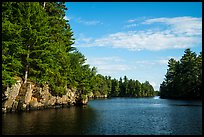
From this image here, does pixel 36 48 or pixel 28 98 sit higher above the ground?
pixel 36 48

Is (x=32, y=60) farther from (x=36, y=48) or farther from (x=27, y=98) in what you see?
(x=27, y=98)

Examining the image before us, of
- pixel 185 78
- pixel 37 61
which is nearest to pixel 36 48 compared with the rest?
→ pixel 37 61

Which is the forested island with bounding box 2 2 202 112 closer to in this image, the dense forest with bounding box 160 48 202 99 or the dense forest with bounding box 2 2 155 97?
the dense forest with bounding box 2 2 155 97

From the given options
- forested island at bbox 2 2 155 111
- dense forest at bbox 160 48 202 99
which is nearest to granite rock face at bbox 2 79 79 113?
forested island at bbox 2 2 155 111

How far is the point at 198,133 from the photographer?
22.1 m

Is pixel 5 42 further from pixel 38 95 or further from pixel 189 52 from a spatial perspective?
pixel 189 52

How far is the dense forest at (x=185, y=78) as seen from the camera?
89544mm

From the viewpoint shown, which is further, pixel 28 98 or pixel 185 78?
pixel 185 78

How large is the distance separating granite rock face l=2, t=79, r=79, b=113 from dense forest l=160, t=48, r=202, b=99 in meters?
53.8

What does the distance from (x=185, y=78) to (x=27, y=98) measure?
2697 inches

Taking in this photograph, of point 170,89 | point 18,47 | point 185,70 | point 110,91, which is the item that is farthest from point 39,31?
point 110,91

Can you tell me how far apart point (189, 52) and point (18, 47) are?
81.6m

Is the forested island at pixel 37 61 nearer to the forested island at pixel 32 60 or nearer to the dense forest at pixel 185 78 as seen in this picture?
the forested island at pixel 32 60

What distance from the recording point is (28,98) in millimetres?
40062
